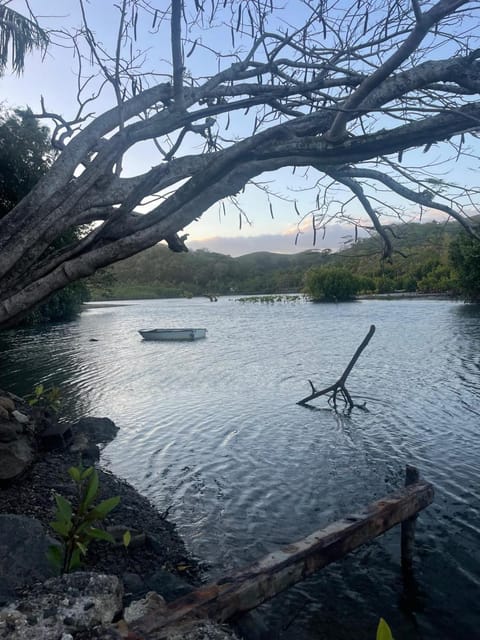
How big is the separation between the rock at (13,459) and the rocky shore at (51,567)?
2 centimetres

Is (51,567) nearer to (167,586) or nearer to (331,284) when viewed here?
A: (167,586)

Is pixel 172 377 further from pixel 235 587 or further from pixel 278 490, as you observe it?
pixel 235 587

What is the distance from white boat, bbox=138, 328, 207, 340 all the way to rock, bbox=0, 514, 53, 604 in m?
34.7

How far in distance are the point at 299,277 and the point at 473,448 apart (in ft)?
485

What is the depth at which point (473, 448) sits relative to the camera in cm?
1301

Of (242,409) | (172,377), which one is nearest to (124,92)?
(242,409)

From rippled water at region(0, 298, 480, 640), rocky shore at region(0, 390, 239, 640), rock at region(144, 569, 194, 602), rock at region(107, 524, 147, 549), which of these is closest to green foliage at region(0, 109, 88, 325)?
rippled water at region(0, 298, 480, 640)

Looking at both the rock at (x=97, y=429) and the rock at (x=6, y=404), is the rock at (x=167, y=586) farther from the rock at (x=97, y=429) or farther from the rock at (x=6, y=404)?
the rock at (x=97, y=429)

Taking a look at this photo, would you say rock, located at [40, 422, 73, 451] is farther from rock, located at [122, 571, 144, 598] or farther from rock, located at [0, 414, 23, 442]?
rock, located at [122, 571, 144, 598]

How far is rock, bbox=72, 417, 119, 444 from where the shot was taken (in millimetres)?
14797

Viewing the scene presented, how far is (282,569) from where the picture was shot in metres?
4.66

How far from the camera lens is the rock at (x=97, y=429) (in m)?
14.8

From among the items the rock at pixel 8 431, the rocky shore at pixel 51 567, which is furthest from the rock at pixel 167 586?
the rock at pixel 8 431

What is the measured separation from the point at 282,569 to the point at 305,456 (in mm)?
8505
